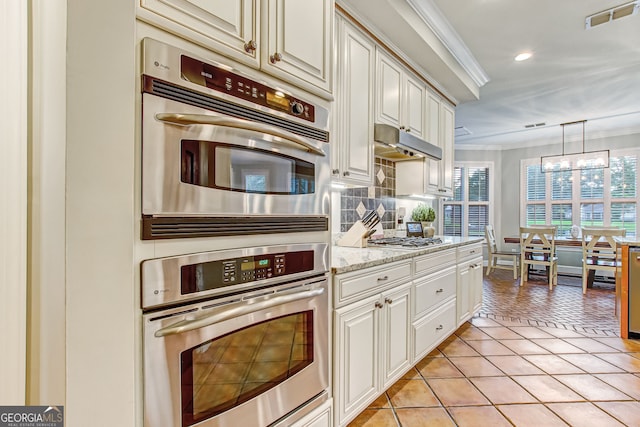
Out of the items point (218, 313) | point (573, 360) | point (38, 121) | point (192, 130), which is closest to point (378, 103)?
point (192, 130)

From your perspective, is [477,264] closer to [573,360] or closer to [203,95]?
[573,360]

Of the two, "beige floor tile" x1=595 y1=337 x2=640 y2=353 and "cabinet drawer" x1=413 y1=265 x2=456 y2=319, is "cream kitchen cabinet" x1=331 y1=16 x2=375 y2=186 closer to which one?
"cabinet drawer" x1=413 y1=265 x2=456 y2=319

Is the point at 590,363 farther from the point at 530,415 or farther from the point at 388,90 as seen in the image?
the point at 388,90

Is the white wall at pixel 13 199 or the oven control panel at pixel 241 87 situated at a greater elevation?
the oven control panel at pixel 241 87

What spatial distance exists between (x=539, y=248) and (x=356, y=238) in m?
4.66

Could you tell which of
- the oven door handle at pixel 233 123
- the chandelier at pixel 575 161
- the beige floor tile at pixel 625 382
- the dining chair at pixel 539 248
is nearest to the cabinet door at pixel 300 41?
the oven door handle at pixel 233 123

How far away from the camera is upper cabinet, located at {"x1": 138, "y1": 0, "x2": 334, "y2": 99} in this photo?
0.95 m

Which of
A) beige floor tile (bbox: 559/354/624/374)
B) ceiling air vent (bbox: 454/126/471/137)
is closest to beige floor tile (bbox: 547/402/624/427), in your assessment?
beige floor tile (bbox: 559/354/624/374)

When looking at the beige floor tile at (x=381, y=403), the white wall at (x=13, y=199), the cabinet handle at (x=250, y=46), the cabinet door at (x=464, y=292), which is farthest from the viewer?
the cabinet door at (x=464, y=292)

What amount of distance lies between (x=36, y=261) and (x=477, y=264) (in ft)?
11.7

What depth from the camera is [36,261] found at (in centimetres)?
64

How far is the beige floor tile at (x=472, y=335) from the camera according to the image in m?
3.03

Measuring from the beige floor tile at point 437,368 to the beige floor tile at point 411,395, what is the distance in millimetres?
152

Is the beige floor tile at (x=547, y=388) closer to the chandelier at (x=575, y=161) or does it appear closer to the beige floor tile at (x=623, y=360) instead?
the beige floor tile at (x=623, y=360)
